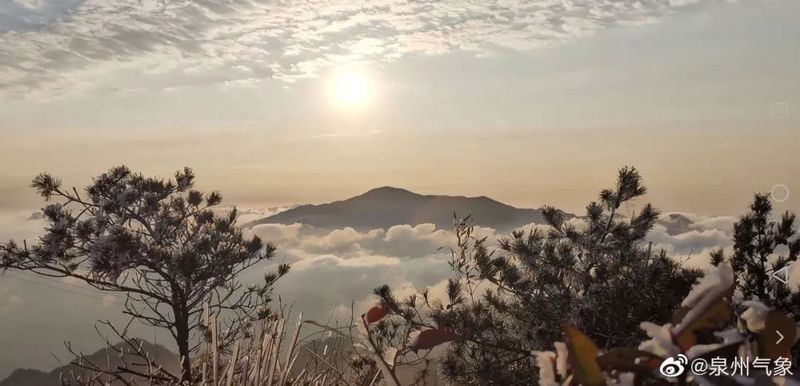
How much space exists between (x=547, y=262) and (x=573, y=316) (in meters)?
0.45

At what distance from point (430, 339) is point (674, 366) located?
30 centimetres

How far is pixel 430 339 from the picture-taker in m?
0.86

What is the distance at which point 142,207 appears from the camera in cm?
740

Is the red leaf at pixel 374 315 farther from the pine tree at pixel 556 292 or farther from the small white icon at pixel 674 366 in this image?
the pine tree at pixel 556 292

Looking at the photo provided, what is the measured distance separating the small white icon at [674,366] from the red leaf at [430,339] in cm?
27

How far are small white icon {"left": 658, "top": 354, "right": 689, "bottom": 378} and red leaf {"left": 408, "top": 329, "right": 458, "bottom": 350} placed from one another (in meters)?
0.27

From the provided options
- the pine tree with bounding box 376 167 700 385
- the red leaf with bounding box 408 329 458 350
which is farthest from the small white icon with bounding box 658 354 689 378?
the pine tree with bounding box 376 167 700 385

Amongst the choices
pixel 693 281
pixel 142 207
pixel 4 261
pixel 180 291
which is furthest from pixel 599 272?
pixel 4 261

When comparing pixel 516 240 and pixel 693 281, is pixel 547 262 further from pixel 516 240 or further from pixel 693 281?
pixel 693 281

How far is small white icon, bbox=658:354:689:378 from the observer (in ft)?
2.06

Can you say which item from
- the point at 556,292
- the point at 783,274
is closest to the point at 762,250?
the point at 556,292

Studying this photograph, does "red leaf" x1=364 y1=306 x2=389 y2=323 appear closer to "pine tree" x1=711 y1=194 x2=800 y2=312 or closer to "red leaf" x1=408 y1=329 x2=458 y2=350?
"red leaf" x1=408 y1=329 x2=458 y2=350

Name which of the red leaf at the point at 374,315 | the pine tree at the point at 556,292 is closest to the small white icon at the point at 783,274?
the red leaf at the point at 374,315

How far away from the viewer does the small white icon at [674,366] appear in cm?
63
